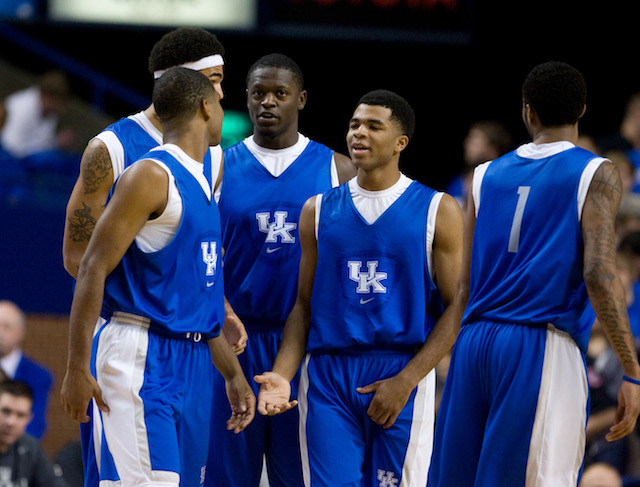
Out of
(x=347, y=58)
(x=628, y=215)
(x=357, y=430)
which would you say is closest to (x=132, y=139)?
(x=357, y=430)

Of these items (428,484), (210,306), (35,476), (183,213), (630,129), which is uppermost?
(630,129)

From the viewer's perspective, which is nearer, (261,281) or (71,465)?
(261,281)

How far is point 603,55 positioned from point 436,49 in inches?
73.1

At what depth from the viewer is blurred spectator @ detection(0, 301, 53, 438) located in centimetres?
938

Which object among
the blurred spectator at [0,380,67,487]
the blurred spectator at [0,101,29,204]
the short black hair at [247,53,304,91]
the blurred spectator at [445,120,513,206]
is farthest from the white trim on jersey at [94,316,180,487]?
the blurred spectator at [0,101,29,204]

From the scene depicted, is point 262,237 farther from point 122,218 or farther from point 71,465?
point 71,465

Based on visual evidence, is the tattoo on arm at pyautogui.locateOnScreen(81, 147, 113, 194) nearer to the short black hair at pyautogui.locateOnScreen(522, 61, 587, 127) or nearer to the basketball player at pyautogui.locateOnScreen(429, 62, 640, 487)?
the basketball player at pyautogui.locateOnScreen(429, 62, 640, 487)

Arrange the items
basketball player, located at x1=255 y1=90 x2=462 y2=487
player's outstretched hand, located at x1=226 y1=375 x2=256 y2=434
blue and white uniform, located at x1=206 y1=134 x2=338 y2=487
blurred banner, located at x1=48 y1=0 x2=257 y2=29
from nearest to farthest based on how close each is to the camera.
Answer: player's outstretched hand, located at x1=226 y1=375 x2=256 y2=434, basketball player, located at x1=255 y1=90 x2=462 y2=487, blue and white uniform, located at x1=206 y1=134 x2=338 y2=487, blurred banner, located at x1=48 y1=0 x2=257 y2=29

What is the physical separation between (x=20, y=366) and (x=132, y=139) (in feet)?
17.0

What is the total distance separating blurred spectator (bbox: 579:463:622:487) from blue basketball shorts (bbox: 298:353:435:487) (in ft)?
6.85

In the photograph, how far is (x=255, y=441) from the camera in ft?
17.4

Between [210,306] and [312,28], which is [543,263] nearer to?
[210,306]

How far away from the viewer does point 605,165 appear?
14.4 feet

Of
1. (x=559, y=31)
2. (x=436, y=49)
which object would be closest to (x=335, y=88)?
(x=436, y=49)
